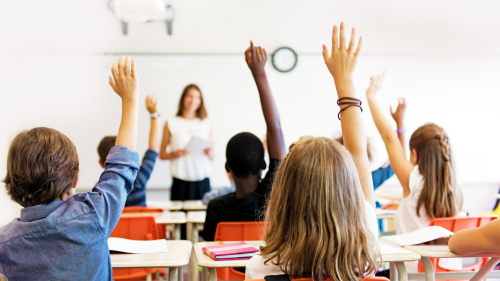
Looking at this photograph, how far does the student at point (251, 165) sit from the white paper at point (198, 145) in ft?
5.30

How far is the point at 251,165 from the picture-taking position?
1907 mm

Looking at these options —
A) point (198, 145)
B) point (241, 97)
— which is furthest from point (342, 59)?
point (241, 97)

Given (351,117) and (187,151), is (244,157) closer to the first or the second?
(351,117)

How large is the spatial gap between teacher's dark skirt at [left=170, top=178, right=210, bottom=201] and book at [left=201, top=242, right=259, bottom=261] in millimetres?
2441

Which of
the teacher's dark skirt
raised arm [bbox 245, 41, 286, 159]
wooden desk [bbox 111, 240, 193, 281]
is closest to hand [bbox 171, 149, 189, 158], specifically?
the teacher's dark skirt

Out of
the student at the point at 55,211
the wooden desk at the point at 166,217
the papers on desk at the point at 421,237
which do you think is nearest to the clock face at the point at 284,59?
the wooden desk at the point at 166,217

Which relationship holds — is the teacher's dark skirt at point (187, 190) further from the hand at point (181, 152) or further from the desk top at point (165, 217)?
the desk top at point (165, 217)

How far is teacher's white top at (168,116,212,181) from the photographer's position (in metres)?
3.84

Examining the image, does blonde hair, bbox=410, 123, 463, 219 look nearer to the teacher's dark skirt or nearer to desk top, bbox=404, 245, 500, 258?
desk top, bbox=404, 245, 500, 258

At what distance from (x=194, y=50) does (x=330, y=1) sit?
1723 mm

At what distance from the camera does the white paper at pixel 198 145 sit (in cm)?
355

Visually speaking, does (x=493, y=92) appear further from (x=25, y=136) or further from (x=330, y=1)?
(x=25, y=136)

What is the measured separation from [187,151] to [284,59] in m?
1.74

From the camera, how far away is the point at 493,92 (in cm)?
484
